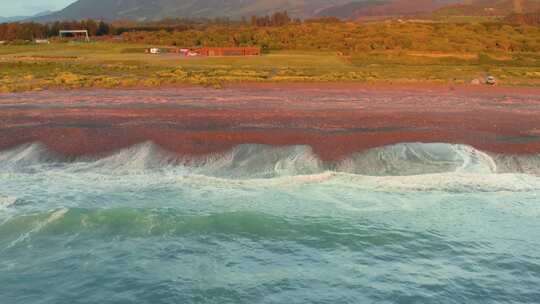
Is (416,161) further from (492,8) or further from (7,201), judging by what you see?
(492,8)

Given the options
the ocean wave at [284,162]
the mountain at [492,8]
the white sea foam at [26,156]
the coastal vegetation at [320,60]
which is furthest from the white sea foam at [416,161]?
the mountain at [492,8]

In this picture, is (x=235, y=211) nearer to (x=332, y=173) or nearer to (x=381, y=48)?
(x=332, y=173)

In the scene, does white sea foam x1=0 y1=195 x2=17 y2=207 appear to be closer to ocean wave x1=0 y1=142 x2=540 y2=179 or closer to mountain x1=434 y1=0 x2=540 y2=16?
ocean wave x1=0 y1=142 x2=540 y2=179

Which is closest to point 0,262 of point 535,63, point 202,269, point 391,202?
point 202,269

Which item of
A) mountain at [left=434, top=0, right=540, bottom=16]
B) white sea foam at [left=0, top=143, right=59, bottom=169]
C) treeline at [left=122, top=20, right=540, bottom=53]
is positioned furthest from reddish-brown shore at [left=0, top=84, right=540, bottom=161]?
mountain at [left=434, top=0, right=540, bottom=16]

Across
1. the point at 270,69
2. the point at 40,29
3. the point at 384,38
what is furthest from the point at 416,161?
the point at 40,29

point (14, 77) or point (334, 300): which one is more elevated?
point (14, 77)
